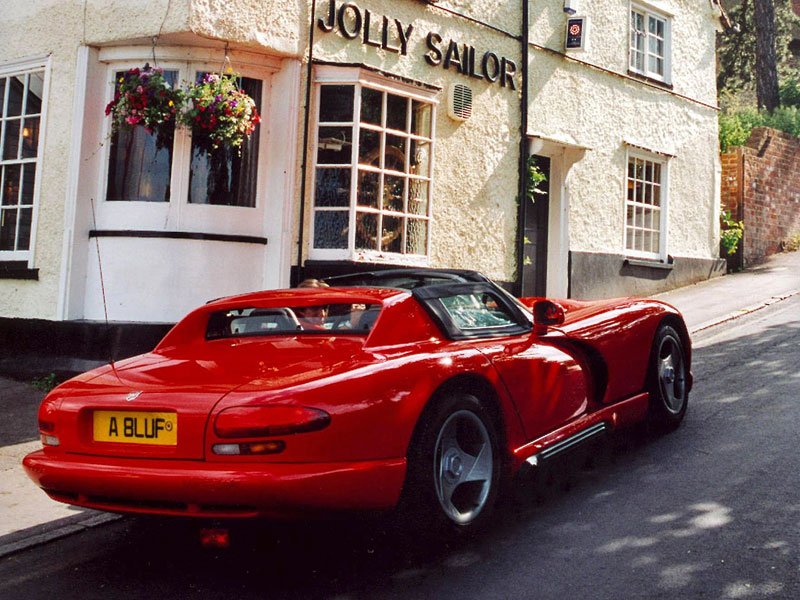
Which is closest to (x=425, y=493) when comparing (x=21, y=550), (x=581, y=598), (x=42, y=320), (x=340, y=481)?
(x=340, y=481)

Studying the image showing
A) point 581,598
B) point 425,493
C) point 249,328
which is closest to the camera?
point 581,598

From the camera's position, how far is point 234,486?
10.6 feet

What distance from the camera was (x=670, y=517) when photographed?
13.7ft

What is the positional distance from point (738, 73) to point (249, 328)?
2583cm

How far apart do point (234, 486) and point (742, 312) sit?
9.96 meters

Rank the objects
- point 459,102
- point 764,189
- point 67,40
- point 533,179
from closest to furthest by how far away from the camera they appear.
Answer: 1. point 67,40
2. point 459,102
3. point 533,179
4. point 764,189

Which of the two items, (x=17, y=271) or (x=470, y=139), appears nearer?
(x=17, y=271)

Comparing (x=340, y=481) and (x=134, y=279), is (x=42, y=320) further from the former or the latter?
(x=340, y=481)

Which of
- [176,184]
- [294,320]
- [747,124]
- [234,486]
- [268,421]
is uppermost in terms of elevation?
→ [747,124]

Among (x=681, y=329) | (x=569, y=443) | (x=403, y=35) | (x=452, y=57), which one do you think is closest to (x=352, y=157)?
(x=403, y=35)

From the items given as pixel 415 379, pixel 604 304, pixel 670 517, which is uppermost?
pixel 604 304

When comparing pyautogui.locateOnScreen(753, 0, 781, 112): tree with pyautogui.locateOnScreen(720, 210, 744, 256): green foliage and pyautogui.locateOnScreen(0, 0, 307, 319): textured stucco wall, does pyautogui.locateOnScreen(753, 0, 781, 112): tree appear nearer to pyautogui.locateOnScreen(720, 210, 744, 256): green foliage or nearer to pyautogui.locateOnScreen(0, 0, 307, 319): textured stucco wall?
pyautogui.locateOnScreen(720, 210, 744, 256): green foliage

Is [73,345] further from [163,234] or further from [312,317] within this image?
[312,317]

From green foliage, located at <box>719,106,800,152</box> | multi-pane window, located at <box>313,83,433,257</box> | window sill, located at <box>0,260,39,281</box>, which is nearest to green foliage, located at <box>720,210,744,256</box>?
green foliage, located at <box>719,106,800,152</box>
